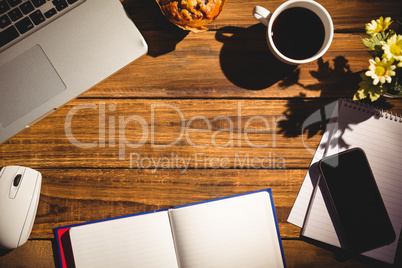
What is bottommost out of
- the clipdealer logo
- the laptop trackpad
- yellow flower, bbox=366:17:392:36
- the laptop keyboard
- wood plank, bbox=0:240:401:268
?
wood plank, bbox=0:240:401:268

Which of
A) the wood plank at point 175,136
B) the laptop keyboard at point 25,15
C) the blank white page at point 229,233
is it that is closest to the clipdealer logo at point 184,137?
the wood plank at point 175,136

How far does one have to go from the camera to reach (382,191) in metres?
0.69

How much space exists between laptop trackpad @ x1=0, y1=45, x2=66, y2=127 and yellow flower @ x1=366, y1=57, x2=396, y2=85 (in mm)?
689

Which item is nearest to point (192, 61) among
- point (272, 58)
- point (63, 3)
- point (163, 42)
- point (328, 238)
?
point (163, 42)

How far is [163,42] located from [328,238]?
660 mm

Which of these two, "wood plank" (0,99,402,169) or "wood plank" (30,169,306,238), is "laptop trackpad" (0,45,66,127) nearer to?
"wood plank" (0,99,402,169)

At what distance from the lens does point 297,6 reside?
2.05 ft

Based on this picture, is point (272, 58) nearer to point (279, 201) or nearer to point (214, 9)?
point (214, 9)

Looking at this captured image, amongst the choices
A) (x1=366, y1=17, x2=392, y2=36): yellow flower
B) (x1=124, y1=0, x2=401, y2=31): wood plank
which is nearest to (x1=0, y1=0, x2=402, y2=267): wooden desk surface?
(x1=124, y1=0, x2=401, y2=31): wood plank

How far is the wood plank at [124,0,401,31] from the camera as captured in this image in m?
Result: 0.71

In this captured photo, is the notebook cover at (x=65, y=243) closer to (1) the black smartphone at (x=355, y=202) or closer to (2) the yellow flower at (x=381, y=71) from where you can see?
(1) the black smartphone at (x=355, y=202)

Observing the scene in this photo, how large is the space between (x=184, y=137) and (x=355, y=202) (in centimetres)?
46

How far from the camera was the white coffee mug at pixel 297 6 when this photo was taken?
600 mm

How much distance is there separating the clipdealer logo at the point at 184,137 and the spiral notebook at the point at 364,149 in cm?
11
